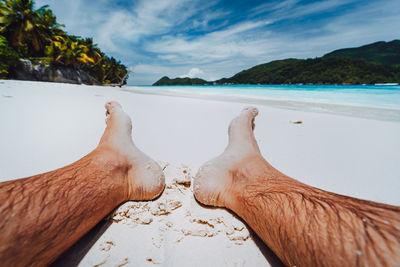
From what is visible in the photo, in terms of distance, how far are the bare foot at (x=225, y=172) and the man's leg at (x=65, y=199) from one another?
0.91 ft

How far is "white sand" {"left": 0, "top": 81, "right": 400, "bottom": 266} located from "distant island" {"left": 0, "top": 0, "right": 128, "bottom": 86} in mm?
15624

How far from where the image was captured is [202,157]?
4.93ft

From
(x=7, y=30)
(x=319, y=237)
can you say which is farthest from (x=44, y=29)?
(x=319, y=237)

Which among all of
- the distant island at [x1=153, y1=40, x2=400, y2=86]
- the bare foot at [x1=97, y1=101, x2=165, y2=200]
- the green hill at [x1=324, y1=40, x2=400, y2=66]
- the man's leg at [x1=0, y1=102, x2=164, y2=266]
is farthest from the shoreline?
the green hill at [x1=324, y1=40, x2=400, y2=66]

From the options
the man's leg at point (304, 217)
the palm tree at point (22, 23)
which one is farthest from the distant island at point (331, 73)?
the palm tree at point (22, 23)

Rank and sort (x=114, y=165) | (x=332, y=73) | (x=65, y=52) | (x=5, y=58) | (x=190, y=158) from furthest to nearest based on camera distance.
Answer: (x=332, y=73) → (x=65, y=52) → (x=5, y=58) → (x=190, y=158) → (x=114, y=165)

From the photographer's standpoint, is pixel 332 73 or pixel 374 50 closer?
pixel 332 73

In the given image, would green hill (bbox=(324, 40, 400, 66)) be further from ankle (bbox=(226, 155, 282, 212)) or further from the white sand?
ankle (bbox=(226, 155, 282, 212))

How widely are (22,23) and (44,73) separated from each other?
172 inches

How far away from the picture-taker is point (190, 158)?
4.84ft

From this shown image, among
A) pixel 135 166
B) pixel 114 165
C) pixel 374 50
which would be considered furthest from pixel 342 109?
pixel 374 50

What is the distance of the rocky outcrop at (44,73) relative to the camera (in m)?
14.3

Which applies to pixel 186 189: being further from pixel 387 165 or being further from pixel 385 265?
pixel 387 165

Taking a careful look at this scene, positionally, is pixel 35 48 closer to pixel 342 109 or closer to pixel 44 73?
pixel 44 73
